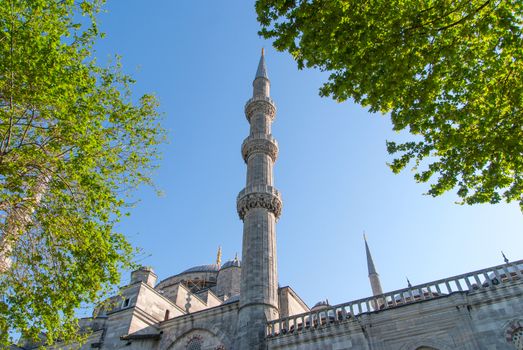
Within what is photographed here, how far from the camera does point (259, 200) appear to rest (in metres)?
18.9

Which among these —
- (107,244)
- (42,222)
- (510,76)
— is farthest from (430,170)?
(42,222)

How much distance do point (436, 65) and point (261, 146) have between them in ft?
46.2

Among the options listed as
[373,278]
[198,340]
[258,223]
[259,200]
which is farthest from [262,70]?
[198,340]

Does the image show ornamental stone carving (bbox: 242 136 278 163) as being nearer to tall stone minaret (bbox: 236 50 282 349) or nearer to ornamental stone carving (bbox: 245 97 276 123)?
tall stone minaret (bbox: 236 50 282 349)

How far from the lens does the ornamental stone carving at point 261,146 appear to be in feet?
69.7

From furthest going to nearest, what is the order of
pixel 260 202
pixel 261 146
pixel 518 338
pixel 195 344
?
pixel 261 146
pixel 260 202
pixel 195 344
pixel 518 338

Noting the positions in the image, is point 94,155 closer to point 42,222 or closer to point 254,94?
point 42,222

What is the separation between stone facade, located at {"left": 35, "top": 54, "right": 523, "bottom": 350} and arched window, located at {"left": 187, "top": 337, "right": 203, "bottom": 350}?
0.12ft

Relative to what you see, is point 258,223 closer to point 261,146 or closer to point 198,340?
point 261,146

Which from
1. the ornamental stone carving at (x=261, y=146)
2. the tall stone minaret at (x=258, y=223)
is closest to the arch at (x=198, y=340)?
the tall stone minaret at (x=258, y=223)

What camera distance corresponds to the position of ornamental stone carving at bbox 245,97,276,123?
2362cm

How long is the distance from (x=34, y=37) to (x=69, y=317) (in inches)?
243

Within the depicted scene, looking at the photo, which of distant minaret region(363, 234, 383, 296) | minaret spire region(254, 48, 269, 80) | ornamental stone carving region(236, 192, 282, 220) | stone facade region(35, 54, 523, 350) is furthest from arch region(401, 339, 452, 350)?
minaret spire region(254, 48, 269, 80)

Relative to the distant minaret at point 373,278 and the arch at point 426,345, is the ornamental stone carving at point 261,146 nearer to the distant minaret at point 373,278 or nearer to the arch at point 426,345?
the distant minaret at point 373,278
